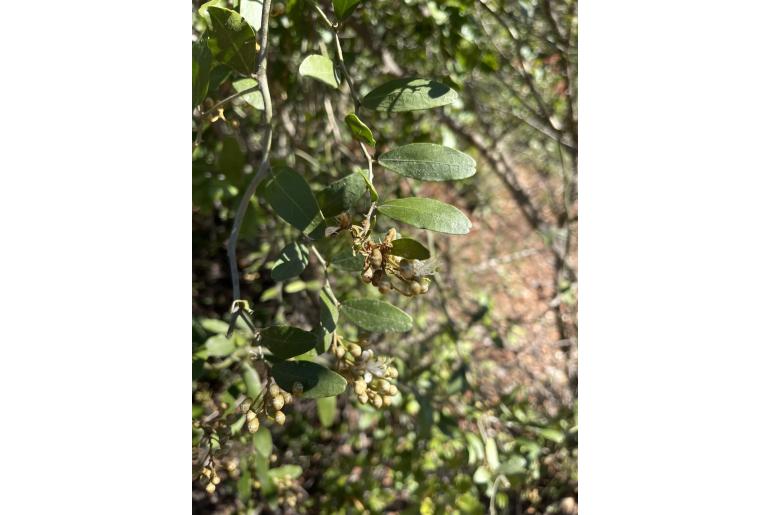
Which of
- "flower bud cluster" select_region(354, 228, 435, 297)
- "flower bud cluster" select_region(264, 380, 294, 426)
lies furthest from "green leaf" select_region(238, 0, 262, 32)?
"flower bud cluster" select_region(264, 380, 294, 426)

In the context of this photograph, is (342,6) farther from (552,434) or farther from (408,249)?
(552,434)

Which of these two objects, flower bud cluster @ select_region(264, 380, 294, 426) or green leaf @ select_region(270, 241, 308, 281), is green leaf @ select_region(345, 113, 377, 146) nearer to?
green leaf @ select_region(270, 241, 308, 281)

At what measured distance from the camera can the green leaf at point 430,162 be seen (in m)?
0.60

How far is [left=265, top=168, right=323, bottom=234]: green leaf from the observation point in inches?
25.4

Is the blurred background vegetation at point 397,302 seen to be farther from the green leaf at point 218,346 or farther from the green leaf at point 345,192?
the green leaf at point 345,192

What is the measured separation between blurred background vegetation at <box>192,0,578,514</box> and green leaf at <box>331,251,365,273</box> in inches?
15.0

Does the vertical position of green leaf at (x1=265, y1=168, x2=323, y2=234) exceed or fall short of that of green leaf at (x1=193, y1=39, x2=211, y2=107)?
it falls short

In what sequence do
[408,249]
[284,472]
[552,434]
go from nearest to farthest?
[408,249], [284,472], [552,434]

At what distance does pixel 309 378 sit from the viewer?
0.64 m

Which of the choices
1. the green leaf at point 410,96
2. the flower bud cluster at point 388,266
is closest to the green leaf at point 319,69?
the green leaf at point 410,96

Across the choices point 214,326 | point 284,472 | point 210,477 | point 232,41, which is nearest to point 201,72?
point 232,41

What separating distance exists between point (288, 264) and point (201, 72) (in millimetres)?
210
